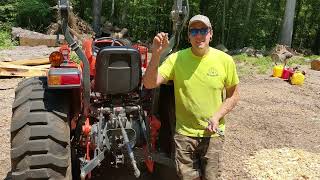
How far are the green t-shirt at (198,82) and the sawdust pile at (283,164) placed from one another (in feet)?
5.85

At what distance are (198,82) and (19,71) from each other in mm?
7244

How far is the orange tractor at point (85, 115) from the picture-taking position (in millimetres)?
3607

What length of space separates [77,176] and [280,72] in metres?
8.66

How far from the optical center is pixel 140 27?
103 feet

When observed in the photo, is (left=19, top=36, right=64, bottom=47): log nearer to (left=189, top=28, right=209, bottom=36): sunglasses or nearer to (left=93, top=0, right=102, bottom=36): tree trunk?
(left=93, top=0, right=102, bottom=36): tree trunk

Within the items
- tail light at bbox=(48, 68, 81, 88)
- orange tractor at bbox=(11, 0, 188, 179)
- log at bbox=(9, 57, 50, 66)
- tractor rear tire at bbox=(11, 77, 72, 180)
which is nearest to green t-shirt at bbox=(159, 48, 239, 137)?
orange tractor at bbox=(11, 0, 188, 179)

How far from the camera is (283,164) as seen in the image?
18.1 feet

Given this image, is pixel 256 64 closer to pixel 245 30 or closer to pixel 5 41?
pixel 5 41

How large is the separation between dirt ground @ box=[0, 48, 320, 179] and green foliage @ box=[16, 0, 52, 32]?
534 inches

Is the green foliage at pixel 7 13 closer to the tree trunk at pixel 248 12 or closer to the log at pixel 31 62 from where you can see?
the log at pixel 31 62

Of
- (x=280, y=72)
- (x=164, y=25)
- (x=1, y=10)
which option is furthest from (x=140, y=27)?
(x=280, y=72)

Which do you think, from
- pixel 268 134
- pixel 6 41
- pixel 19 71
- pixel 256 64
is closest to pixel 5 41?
pixel 6 41

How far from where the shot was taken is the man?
3.59 metres

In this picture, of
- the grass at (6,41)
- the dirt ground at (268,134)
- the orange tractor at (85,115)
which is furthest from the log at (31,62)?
the orange tractor at (85,115)
